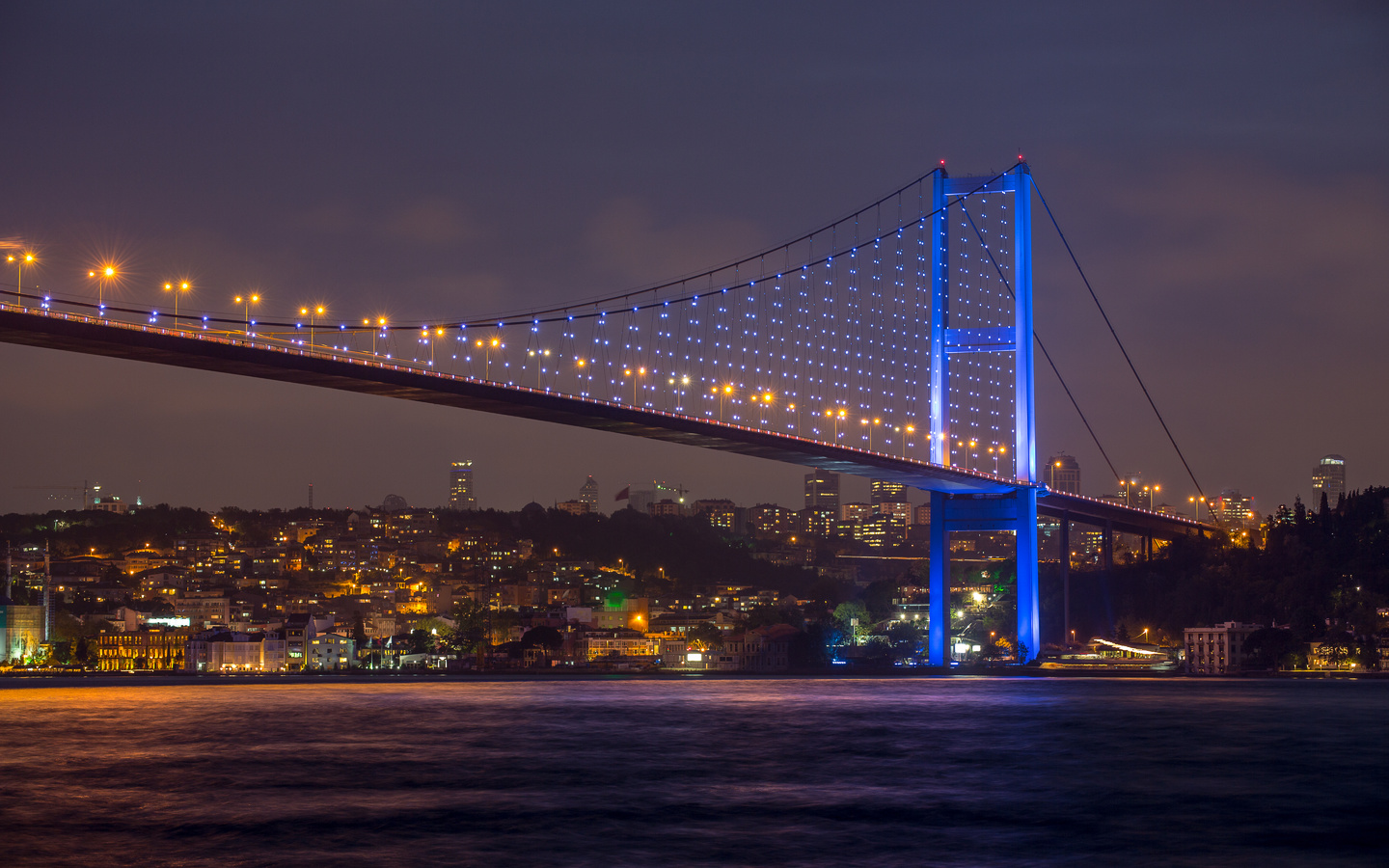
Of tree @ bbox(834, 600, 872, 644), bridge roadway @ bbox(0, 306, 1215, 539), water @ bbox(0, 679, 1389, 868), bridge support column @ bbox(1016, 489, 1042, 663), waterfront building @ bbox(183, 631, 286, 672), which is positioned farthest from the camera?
tree @ bbox(834, 600, 872, 644)

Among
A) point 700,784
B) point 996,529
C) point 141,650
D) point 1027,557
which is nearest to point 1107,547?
point 996,529

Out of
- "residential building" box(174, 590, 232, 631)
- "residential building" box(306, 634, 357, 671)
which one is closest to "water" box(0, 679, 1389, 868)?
"residential building" box(306, 634, 357, 671)

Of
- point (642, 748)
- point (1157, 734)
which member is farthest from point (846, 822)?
point (1157, 734)

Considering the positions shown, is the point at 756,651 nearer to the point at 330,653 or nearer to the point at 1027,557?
the point at 330,653

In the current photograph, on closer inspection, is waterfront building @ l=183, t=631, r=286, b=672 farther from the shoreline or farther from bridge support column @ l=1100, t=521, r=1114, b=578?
bridge support column @ l=1100, t=521, r=1114, b=578

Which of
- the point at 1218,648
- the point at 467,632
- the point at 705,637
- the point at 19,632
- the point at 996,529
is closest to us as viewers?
the point at 996,529

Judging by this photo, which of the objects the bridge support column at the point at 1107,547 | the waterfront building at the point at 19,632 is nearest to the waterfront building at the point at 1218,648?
the bridge support column at the point at 1107,547
